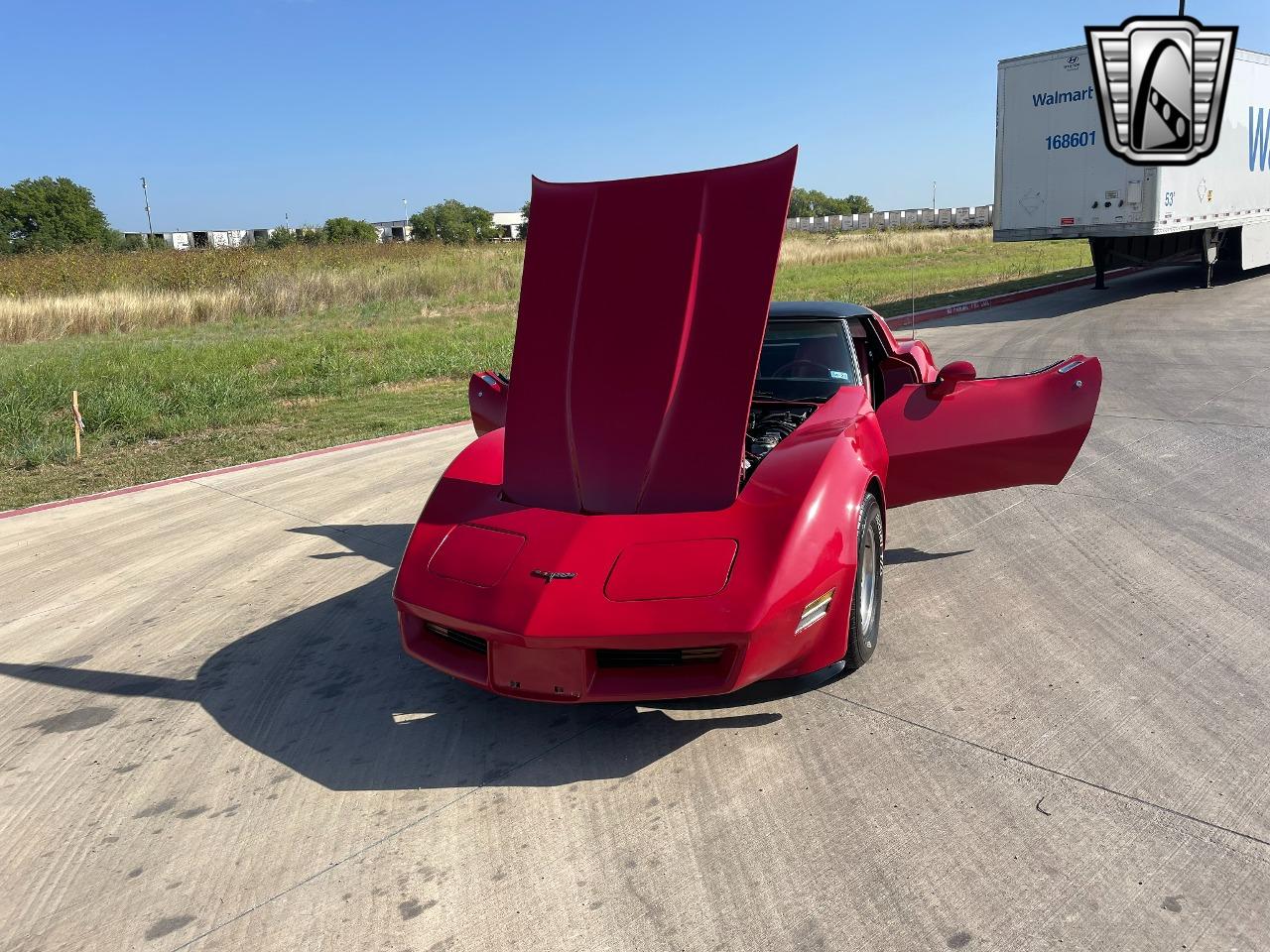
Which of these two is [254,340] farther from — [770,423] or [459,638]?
[459,638]

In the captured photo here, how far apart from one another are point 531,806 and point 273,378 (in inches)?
488

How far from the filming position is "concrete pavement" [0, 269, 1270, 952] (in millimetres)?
2666

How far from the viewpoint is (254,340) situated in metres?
17.9

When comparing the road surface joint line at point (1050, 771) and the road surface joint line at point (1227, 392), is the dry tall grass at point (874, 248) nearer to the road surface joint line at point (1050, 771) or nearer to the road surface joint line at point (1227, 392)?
the road surface joint line at point (1227, 392)

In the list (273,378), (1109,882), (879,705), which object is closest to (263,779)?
(879,705)

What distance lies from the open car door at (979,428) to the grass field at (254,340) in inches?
275

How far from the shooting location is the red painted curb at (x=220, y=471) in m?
7.90

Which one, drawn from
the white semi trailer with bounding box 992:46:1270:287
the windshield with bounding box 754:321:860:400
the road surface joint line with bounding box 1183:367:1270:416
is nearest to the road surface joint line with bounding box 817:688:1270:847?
the windshield with bounding box 754:321:860:400

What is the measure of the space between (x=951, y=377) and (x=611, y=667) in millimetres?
2571

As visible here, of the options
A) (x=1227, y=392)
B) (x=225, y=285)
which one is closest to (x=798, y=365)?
(x=1227, y=392)

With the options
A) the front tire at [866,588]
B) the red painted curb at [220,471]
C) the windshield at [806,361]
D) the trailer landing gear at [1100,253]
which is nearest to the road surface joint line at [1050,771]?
the front tire at [866,588]

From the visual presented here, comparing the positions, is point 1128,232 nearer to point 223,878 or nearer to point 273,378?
point 273,378

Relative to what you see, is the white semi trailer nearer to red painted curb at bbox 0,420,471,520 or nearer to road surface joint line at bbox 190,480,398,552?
red painted curb at bbox 0,420,471,520

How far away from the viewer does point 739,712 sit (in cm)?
380
